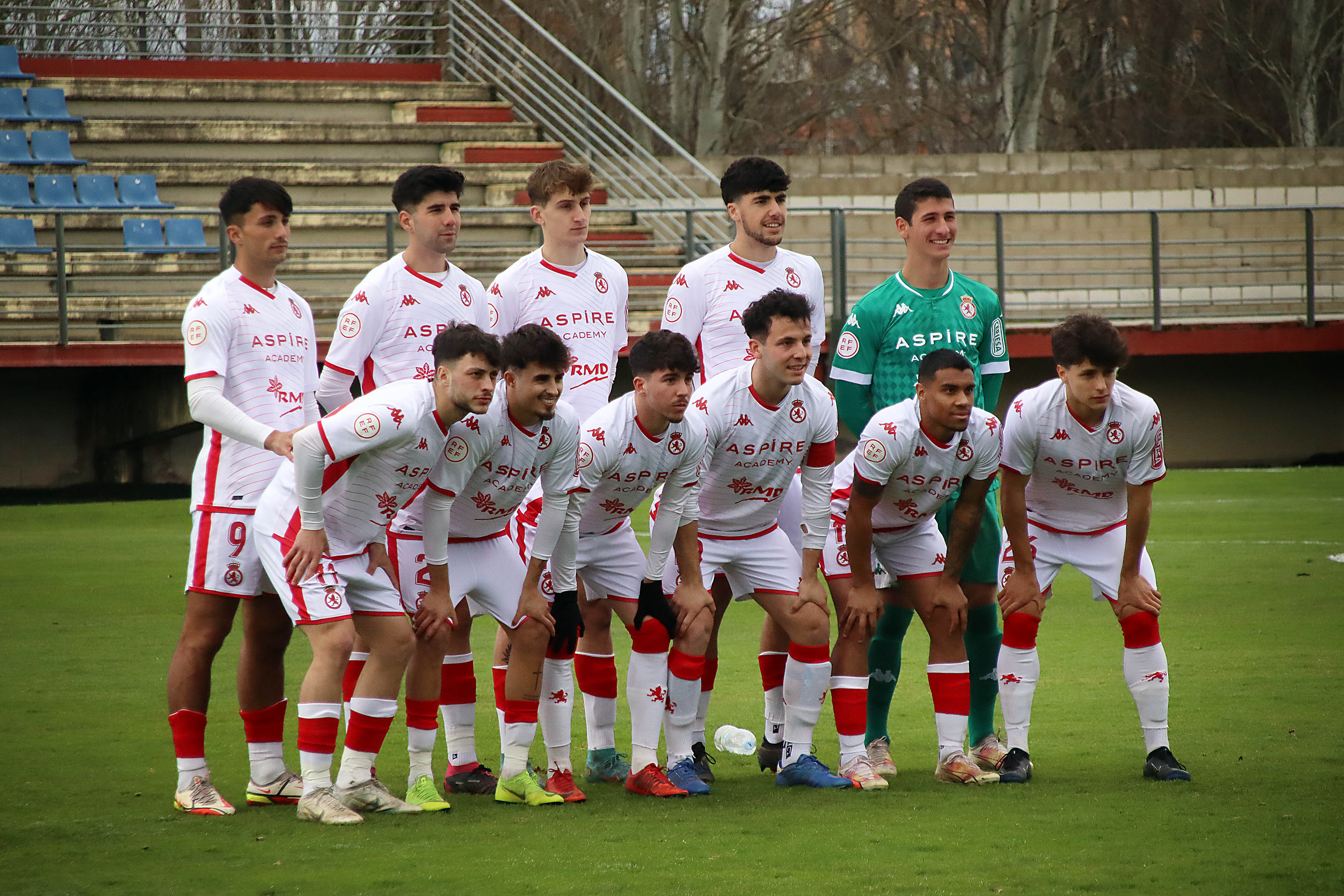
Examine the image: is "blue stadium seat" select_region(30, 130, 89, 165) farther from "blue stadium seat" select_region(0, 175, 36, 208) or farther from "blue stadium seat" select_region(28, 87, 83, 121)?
"blue stadium seat" select_region(0, 175, 36, 208)

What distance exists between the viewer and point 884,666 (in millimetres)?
6152

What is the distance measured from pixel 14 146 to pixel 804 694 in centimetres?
1685

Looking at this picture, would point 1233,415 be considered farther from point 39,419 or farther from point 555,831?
point 555,831

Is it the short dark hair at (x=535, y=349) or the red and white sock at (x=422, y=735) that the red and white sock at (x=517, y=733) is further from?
the short dark hair at (x=535, y=349)

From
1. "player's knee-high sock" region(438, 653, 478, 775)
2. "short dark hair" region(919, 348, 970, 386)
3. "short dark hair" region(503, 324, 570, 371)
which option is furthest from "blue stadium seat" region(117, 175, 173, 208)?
"short dark hair" region(919, 348, 970, 386)

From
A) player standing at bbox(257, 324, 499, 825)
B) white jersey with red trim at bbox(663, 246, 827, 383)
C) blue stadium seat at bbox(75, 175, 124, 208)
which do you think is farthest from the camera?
blue stadium seat at bbox(75, 175, 124, 208)

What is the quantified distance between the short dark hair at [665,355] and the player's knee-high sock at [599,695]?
1.22m

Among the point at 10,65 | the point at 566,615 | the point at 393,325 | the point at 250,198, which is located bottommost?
the point at 566,615

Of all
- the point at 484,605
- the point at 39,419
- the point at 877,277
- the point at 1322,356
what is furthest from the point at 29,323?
the point at 1322,356

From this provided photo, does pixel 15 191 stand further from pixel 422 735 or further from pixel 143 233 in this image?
pixel 422 735

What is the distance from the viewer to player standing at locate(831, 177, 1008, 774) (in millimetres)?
6066

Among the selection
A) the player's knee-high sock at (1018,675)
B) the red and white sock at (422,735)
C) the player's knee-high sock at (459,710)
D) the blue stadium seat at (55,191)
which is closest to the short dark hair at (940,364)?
the player's knee-high sock at (1018,675)

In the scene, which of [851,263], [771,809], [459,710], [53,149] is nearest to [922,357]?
[771,809]

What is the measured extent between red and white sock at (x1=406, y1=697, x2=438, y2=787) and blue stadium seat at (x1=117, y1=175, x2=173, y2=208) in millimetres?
14737
